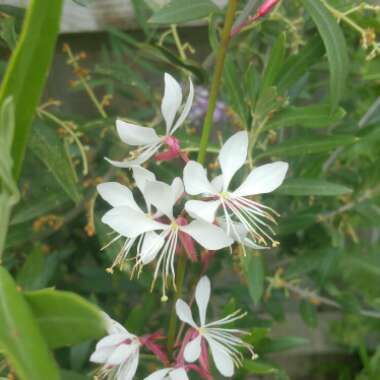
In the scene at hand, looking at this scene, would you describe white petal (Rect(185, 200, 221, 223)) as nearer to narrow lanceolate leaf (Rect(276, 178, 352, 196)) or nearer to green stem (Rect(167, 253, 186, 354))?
green stem (Rect(167, 253, 186, 354))

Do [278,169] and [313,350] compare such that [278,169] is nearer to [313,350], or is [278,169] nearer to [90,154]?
[90,154]

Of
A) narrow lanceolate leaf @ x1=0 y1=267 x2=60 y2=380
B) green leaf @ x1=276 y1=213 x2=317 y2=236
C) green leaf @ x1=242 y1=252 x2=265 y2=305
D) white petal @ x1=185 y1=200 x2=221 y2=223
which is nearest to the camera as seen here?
narrow lanceolate leaf @ x1=0 y1=267 x2=60 y2=380

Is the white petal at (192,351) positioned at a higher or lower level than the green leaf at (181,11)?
lower

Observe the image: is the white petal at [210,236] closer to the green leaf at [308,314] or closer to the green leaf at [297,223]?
the green leaf at [297,223]

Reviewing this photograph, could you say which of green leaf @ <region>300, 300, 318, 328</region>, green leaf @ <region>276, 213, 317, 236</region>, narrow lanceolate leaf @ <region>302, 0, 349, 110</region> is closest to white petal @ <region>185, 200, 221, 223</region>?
narrow lanceolate leaf @ <region>302, 0, 349, 110</region>

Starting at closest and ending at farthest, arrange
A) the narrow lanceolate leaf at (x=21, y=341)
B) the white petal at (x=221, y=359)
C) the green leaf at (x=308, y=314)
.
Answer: the narrow lanceolate leaf at (x=21, y=341) < the white petal at (x=221, y=359) < the green leaf at (x=308, y=314)

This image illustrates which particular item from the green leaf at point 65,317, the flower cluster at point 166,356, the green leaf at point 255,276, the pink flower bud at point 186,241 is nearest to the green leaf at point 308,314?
the green leaf at point 255,276
